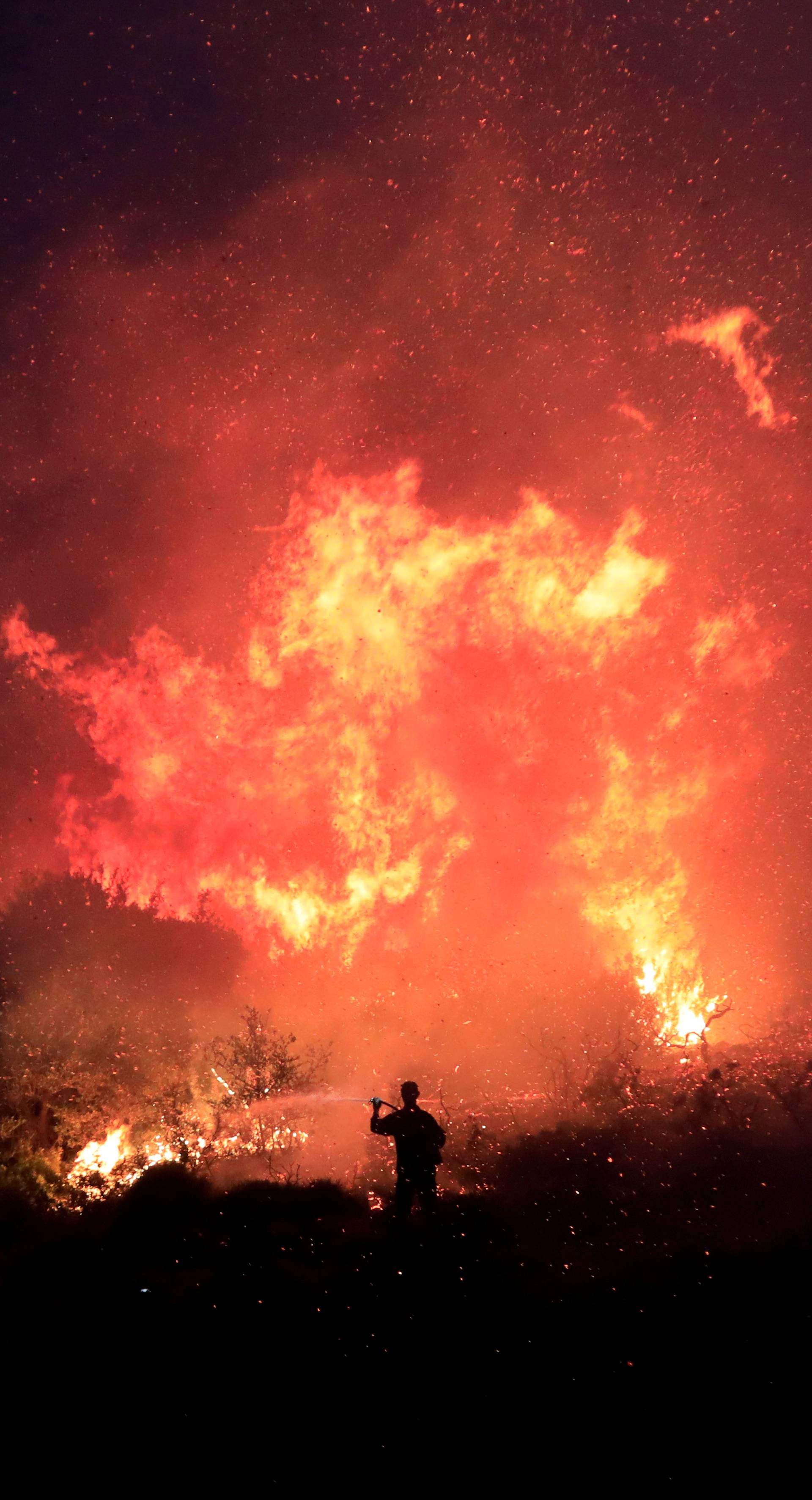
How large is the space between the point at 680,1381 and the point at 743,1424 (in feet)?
1.50

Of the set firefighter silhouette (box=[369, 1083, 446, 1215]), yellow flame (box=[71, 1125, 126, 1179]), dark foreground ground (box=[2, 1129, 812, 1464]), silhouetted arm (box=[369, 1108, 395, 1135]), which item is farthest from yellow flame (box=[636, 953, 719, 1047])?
silhouetted arm (box=[369, 1108, 395, 1135])

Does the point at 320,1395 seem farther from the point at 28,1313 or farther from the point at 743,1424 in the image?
the point at 28,1313

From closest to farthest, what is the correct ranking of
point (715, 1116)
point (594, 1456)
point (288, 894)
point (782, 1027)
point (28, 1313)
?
point (594, 1456)
point (28, 1313)
point (715, 1116)
point (782, 1027)
point (288, 894)

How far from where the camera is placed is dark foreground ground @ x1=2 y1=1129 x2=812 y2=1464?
4219mm

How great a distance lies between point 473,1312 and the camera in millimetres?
5422

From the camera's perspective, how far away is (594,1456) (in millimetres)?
3914

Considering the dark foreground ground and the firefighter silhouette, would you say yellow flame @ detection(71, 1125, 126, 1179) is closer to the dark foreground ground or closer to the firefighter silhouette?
the dark foreground ground

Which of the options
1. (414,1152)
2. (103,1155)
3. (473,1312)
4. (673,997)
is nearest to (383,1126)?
(414,1152)

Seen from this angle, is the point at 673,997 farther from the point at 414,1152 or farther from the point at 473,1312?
the point at 473,1312

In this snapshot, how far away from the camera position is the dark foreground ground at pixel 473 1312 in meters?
4.22

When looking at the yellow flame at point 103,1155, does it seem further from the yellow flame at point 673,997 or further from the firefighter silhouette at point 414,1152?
the yellow flame at point 673,997

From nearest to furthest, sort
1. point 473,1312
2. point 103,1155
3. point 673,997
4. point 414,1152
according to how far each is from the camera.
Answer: point 473,1312 → point 414,1152 → point 103,1155 → point 673,997

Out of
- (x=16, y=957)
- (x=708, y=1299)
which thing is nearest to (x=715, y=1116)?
(x=708, y=1299)

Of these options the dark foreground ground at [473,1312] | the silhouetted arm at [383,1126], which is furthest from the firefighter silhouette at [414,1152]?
the dark foreground ground at [473,1312]
